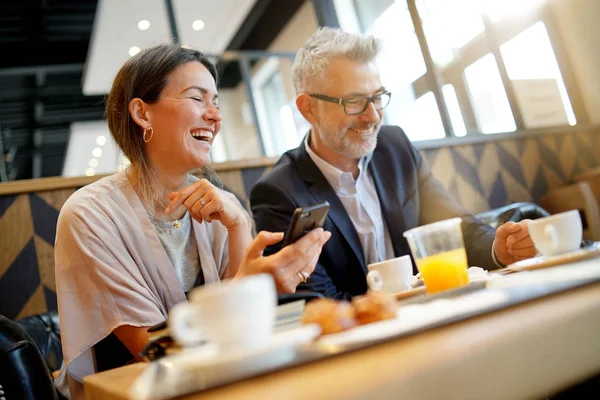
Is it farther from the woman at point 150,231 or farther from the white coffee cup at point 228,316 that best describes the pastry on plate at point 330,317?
the woman at point 150,231

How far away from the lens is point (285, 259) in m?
1.11

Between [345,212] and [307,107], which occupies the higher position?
[307,107]

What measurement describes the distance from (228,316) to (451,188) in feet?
10.0

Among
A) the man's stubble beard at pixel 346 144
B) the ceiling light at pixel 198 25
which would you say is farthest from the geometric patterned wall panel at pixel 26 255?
the ceiling light at pixel 198 25

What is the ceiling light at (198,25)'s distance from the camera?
22.4ft

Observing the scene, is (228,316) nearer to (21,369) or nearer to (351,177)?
(21,369)

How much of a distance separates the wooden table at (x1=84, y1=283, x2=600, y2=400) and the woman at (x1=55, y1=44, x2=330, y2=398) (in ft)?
1.79

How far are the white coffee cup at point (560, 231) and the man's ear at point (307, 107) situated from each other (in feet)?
4.17

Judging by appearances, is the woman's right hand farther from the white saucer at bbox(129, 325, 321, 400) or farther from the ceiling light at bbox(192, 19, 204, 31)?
the ceiling light at bbox(192, 19, 204, 31)

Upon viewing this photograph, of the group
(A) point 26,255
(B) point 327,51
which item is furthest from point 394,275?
(A) point 26,255

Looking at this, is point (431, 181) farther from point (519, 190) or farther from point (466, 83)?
point (466, 83)

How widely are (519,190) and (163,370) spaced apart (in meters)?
3.57

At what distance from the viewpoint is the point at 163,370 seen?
0.55 metres

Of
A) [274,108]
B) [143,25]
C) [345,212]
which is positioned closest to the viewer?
[345,212]
